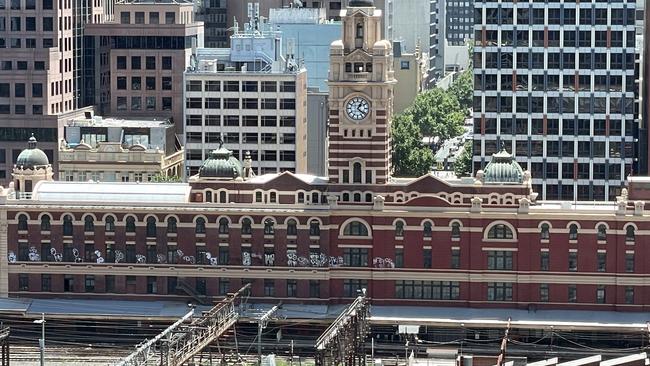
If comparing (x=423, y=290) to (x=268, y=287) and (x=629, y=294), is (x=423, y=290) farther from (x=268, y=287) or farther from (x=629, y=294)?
(x=629, y=294)

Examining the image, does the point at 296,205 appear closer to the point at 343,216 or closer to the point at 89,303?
the point at 343,216

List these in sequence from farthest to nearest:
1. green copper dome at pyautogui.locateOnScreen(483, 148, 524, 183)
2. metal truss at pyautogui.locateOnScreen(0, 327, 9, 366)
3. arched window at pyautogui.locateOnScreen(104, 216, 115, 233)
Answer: arched window at pyautogui.locateOnScreen(104, 216, 115, 233) → green copper dome at pyautogui.locateOnScreen(483, 148, 524, 183) → metal truss at pyautogui.locateOnScreen(0, 327, 9, 366)

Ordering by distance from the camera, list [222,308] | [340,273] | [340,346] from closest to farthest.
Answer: [340,346] < [222,308] < [340,273]

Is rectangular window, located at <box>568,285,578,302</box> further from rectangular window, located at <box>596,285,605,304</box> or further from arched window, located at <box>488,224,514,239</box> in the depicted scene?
arched window, located at <box>488,224,514,239</box>

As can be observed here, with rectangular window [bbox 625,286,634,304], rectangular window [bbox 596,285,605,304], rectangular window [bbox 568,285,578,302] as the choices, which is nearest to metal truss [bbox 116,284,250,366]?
rectangular window [bbox 568,285,578,302]

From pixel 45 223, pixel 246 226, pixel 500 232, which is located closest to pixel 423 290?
pixel 500 232

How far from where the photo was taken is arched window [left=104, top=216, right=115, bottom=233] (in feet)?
627

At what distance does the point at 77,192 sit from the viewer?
7579 inches

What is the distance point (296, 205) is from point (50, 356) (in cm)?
2344

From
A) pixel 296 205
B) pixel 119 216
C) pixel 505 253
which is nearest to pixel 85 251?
pixel 119 216

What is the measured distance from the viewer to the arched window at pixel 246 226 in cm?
18975

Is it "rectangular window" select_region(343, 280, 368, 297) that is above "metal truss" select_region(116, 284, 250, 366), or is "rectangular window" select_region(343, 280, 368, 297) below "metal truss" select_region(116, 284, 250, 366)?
above

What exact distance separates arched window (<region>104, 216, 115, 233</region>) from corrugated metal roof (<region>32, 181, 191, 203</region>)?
145 centimetres

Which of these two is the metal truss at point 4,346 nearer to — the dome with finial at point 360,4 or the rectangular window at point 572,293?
the dome with finial at point 360,4
